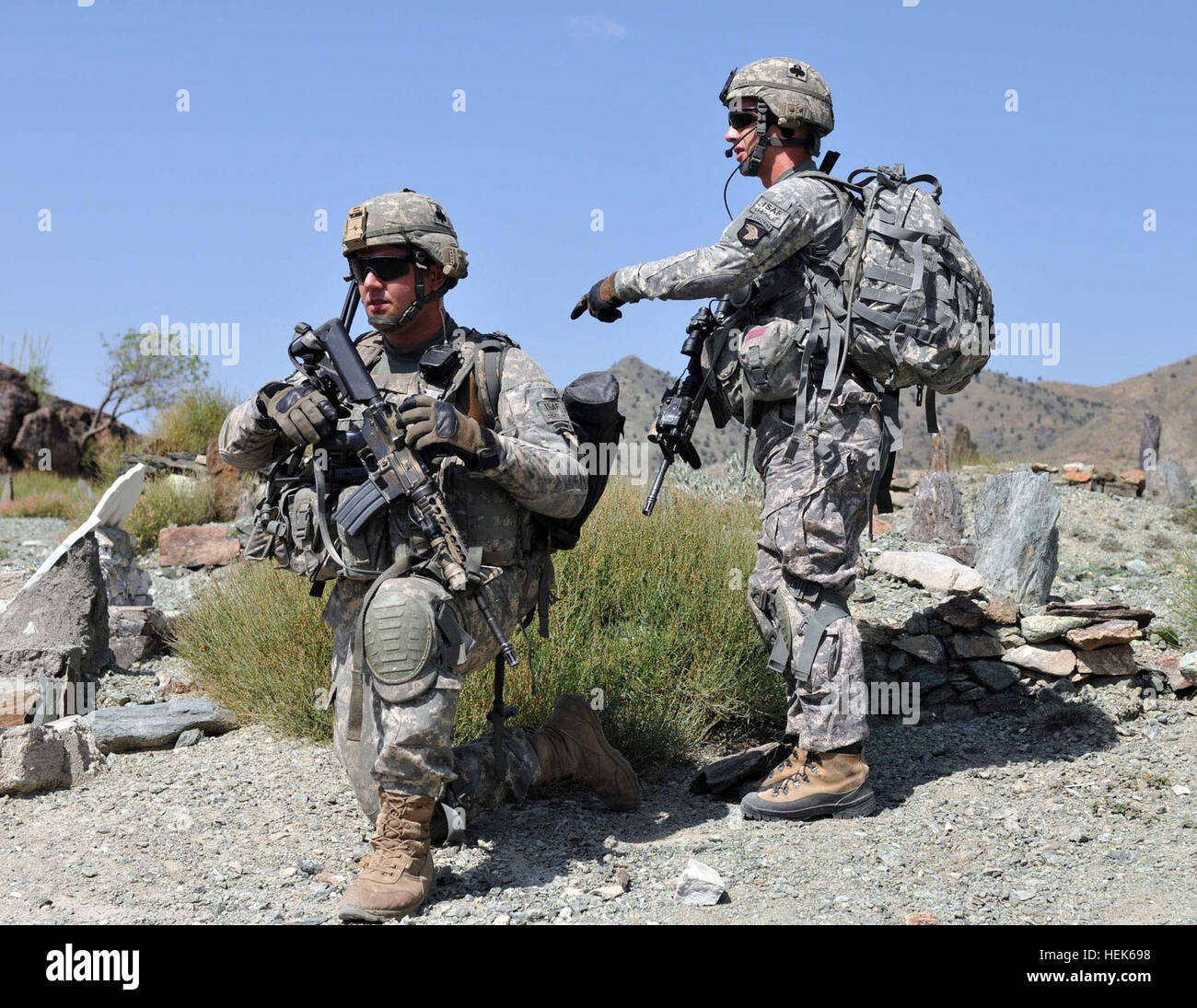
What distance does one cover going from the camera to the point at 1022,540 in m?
7.07

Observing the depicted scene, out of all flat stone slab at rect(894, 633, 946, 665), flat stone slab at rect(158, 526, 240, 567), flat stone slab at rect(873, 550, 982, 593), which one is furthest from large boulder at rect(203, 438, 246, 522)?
flat stone slab at rect(894, 633, 946, 665)

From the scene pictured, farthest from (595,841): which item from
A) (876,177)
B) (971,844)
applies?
(876,177)

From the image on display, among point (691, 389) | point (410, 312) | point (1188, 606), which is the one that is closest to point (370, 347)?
point (410, 312)

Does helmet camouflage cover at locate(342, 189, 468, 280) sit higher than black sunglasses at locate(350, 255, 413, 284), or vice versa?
helmet camouflage cover at locate(342, 189, 468, 280)

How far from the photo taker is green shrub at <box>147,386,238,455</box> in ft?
45.0

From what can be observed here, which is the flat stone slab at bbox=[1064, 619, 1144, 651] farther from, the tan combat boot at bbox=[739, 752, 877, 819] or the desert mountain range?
the desert mountain range

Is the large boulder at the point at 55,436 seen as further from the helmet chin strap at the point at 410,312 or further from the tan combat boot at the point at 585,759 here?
the helmet chin strap at the point at 410,312

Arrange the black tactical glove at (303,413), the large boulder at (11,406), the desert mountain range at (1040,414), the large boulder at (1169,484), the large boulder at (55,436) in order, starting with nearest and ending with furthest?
1. the black tactical glove at (303,413)
2. the large boulder at (1169,484)
3. the large boulder at (55,436)
4. the large boulder at (11,406)
5. the desert mountain range at (1040,414)

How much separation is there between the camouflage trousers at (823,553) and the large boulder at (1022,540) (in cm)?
276

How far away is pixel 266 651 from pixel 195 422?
8825mm

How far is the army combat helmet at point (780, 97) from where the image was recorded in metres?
4.51

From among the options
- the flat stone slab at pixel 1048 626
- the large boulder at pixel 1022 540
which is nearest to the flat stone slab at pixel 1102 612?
the flat stone slab at pixel 1048 626

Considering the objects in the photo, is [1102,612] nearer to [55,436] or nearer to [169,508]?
[169,508]

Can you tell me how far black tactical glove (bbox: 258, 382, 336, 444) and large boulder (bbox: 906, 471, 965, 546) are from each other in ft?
18.2
